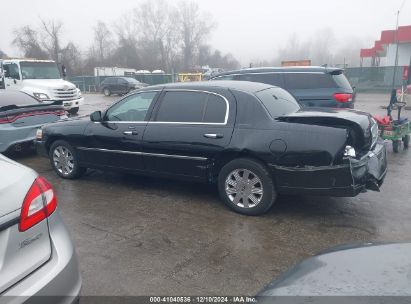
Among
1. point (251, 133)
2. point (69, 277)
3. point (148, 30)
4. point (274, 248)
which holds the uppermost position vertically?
point (148, 30)

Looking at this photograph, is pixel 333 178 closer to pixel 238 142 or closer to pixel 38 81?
pixel 238 142

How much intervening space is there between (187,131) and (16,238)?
2.87 m

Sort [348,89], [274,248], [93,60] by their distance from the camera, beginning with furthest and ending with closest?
[93,60] < [348,89] < [274,248]

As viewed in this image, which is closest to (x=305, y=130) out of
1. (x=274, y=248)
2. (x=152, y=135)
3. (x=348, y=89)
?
(x=274, y=248)

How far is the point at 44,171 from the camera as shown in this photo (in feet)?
21.2

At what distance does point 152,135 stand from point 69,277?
9.37 feet

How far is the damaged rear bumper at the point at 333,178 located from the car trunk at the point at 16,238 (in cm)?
268

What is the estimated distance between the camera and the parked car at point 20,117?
6.75m

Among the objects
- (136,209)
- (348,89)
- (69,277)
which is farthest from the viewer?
(348,89)

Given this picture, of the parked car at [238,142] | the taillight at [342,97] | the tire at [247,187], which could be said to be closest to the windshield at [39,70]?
the parked car at [238,142]

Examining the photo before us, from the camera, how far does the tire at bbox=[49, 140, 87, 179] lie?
570 cm

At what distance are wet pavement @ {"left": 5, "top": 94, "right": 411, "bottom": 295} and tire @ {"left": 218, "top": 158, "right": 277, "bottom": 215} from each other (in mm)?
144

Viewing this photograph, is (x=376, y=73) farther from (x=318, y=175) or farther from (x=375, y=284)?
(x=375, y=284)

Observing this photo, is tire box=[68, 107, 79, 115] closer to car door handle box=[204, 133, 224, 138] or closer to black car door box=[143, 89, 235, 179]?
black car door box=[143, 89, 235, 179]
